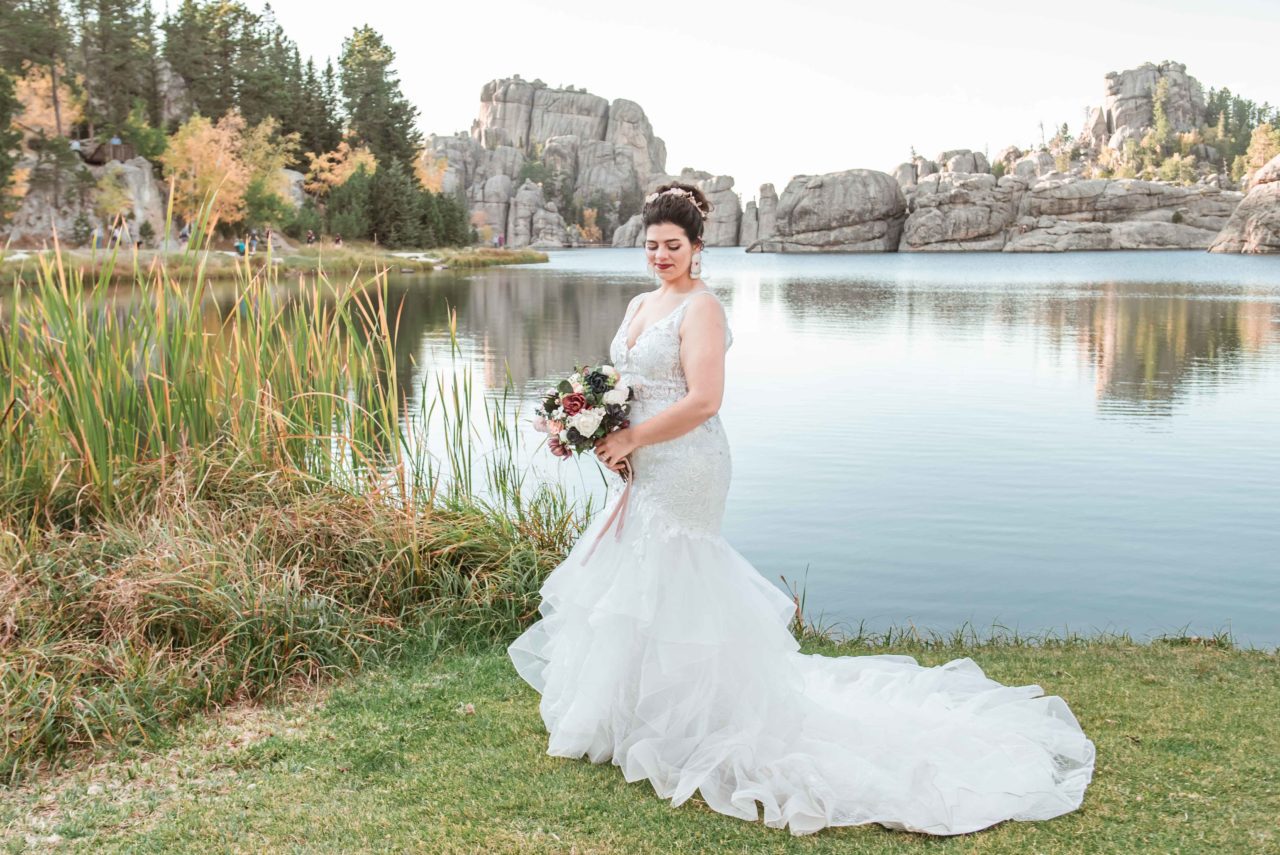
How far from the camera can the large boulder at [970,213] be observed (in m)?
88.5

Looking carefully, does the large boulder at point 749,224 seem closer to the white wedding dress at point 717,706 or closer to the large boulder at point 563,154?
the large boulder at point 563,154

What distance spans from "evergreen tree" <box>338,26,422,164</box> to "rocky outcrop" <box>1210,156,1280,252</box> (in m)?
53.1

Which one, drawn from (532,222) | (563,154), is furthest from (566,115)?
(532,222)

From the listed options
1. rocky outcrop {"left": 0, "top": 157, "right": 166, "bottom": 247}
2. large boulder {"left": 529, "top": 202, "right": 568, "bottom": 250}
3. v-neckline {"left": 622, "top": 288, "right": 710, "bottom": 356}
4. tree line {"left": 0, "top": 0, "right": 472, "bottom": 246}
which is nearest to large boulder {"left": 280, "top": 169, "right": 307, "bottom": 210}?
tree line {"left": 0, "top": 0, "right": 472, "bottom": 246}

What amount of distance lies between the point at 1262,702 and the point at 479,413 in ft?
33.6

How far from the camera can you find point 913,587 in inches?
299

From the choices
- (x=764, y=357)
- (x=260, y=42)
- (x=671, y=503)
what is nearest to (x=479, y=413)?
(x=764, y=357)

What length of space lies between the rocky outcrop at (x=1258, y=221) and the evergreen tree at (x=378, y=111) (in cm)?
5308

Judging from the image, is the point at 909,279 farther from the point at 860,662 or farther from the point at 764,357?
the point at 860,662

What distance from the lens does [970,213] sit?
88.1 meters

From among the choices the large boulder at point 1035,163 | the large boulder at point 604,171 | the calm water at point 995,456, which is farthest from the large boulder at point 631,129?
the calm water at point 995,456

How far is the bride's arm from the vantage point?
358 centimetres

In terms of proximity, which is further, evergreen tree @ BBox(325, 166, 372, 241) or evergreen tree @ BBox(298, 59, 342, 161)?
evergreen tree @ BBox(298, 59, 342, 161)

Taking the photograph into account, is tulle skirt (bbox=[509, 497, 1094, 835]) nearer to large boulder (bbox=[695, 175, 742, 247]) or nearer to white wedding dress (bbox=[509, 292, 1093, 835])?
white wedding dress (bbox=[509, 292, 1093, 835])
